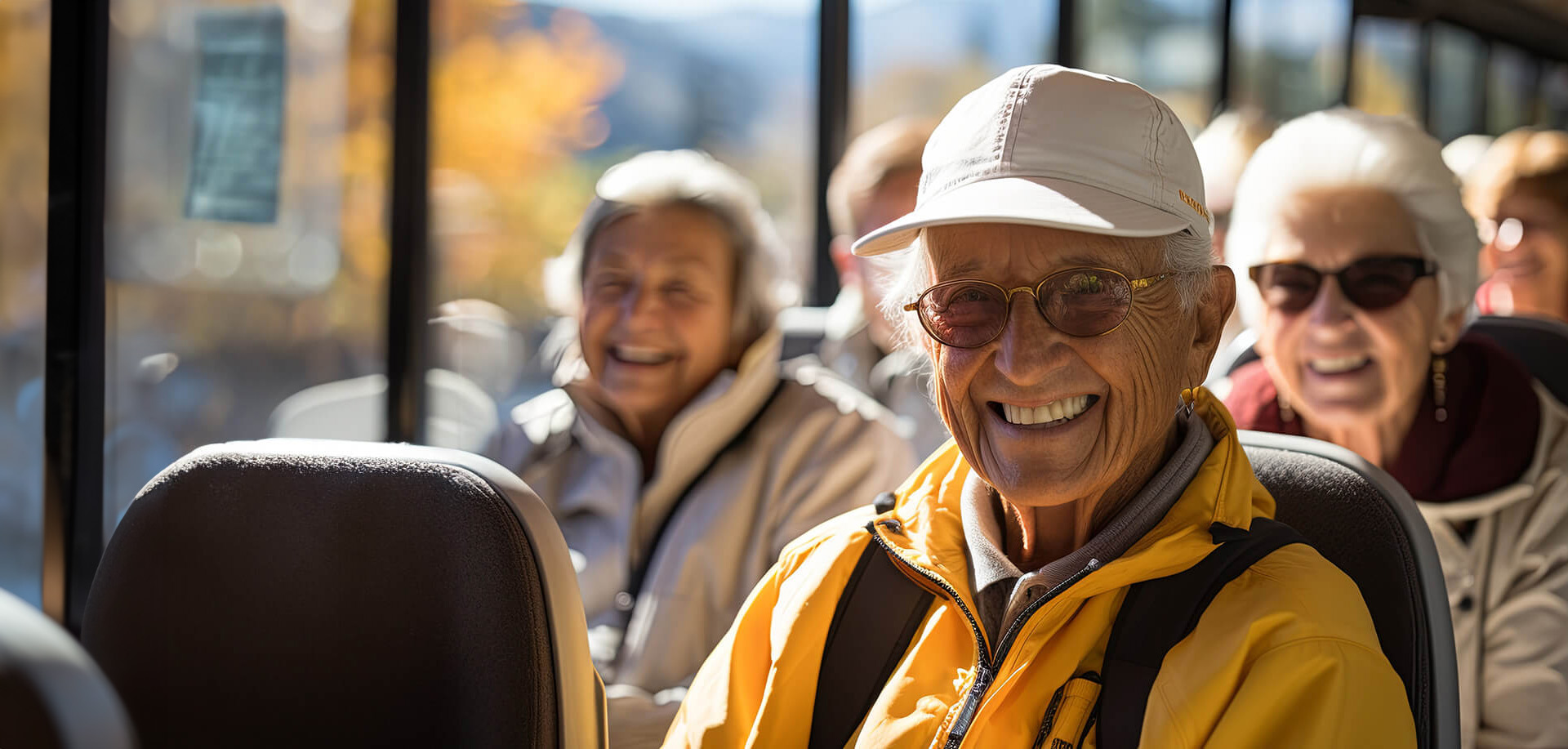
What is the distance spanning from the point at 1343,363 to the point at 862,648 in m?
1.15

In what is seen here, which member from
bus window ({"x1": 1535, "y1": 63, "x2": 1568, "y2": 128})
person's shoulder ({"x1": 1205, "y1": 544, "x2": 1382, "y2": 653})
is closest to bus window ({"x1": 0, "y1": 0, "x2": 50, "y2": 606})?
person's shoulder ({"x1": 1205, "y1": 544, "x2": 1382, "y2": 653})

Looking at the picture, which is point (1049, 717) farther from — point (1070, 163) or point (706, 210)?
point (706, 210)

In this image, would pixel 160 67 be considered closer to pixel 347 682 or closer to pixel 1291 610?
pixel 347 682

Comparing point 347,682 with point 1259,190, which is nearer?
point 347,682

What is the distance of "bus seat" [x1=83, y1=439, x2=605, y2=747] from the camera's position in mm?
1245

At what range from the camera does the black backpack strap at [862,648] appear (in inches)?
50.5

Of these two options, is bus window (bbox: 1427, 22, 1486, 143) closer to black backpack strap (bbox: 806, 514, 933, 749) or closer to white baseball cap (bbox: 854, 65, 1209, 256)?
white baseball cap (bbox: 854, 65, 1209, 256)

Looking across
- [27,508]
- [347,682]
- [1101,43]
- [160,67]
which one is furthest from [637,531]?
[1101,43]

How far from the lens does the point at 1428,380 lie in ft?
6.79

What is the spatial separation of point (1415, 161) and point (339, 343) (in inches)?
104

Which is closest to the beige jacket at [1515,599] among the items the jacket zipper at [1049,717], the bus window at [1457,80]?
the jacket zipper at [1049,717]

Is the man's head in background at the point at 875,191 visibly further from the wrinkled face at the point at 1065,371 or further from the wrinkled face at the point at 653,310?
the wrinkled face at the point at 1065,371

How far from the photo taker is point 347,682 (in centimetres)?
129

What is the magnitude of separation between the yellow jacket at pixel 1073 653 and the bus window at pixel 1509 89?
776cm
